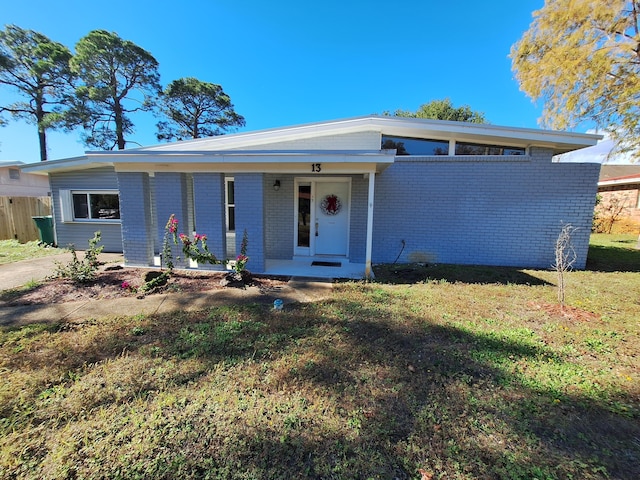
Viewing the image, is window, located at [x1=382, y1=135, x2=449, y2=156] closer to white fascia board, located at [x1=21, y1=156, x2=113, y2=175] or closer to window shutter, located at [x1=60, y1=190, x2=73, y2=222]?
white fascia board, located at [x1=21, y1=156, x2=113, y2=175]

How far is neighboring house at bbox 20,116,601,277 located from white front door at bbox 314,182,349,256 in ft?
0.10

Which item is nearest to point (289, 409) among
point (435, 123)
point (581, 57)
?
point (435, 123)

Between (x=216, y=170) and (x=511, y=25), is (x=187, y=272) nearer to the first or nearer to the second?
(x=216, y=170)

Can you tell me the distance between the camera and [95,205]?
920 centimetres

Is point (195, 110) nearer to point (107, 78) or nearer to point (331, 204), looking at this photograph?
point (107, 78)

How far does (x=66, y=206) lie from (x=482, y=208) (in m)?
13.0

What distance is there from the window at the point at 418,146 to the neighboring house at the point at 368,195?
28mm

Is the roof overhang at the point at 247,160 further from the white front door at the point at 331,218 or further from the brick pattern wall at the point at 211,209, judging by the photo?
the white front door at the point at 331,218

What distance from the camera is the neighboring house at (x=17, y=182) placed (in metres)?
16.6

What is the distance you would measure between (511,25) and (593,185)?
774 centimetres

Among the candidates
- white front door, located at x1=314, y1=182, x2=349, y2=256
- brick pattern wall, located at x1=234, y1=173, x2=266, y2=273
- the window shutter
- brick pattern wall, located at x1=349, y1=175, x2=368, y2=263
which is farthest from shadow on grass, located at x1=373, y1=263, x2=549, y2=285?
the window shutter

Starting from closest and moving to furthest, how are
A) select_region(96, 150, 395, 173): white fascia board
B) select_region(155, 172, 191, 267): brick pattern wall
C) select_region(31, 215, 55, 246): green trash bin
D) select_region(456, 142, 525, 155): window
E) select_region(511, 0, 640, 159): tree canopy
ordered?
select_region(96, 150, 395, 173): white fascia board
select_region(155, 172, 191, 267): brick pattern wall
select_region(456, 142, 525, 155): window
select_region(511, 0, 640, 159): tree canopy
select_region(31, 215, 55, 246): green trash bin

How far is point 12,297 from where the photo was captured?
4.64 metres

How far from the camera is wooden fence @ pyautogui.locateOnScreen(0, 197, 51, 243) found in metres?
9.99
